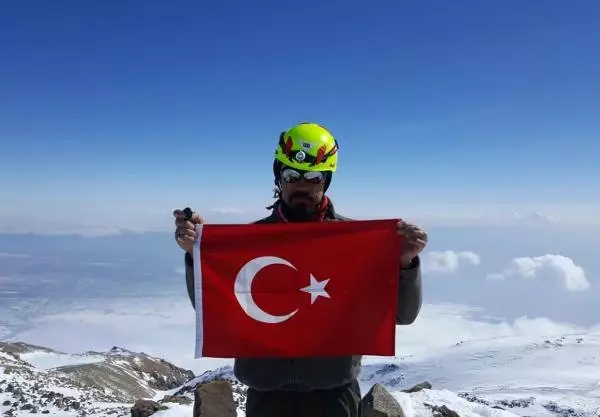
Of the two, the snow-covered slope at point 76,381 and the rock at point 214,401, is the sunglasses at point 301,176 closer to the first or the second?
the rock at point 214,401

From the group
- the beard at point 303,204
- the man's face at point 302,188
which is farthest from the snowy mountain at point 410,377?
the man's face at point 302,188

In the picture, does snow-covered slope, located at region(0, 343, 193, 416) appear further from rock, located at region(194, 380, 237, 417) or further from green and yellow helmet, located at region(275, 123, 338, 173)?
green and yellow helmet, located at region(275, 123, 338, 173)

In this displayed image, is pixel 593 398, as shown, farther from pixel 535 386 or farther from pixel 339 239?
pixel 339 239

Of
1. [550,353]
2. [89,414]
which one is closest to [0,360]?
[89,414]

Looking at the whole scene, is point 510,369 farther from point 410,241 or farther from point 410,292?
point 410,241

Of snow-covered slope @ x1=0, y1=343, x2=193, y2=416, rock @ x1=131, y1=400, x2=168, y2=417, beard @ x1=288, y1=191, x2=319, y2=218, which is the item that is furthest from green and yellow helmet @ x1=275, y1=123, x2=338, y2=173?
snow-covered slope @ x1=0, y1=343, x2=193, y2=416

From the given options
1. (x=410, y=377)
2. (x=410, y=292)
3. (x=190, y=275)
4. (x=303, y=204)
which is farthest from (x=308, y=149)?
(x=410, y=377)
